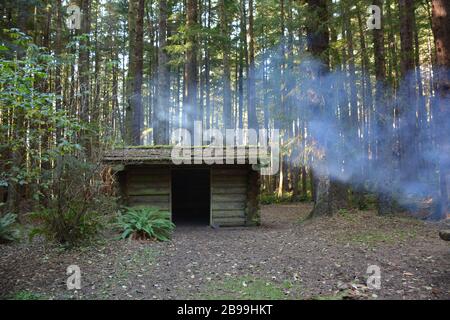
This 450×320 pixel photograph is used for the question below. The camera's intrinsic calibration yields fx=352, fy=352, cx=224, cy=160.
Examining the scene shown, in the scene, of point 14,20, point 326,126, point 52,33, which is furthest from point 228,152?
point 52,33

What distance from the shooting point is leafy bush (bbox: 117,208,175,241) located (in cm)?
990

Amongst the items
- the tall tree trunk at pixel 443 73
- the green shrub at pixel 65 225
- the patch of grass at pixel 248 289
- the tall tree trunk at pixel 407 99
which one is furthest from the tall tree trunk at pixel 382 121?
the green shrub at pixel 65 225

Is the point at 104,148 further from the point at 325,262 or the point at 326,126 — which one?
the point at 326,126

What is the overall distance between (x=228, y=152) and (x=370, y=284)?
25.0 feet

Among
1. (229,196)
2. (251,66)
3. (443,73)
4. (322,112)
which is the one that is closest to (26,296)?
(229,196)

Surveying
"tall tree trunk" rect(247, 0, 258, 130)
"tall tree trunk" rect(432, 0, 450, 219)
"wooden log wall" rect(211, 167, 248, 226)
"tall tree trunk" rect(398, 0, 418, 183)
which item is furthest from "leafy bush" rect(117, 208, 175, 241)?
"tall tree trunk" rect(247, 0, 258, 130)

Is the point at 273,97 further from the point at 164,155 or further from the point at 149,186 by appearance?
the point at 164,155

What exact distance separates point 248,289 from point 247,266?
1.45 m

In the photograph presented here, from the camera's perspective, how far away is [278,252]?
827 cm

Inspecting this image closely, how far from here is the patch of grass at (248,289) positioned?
5.27 meters

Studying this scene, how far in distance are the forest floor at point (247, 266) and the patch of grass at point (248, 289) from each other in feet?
0.05

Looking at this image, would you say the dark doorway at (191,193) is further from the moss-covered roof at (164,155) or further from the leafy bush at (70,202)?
the leafy bush at (70,202)

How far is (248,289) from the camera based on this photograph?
18.4 feet

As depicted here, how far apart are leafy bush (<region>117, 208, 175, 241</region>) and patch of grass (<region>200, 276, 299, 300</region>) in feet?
14.4
